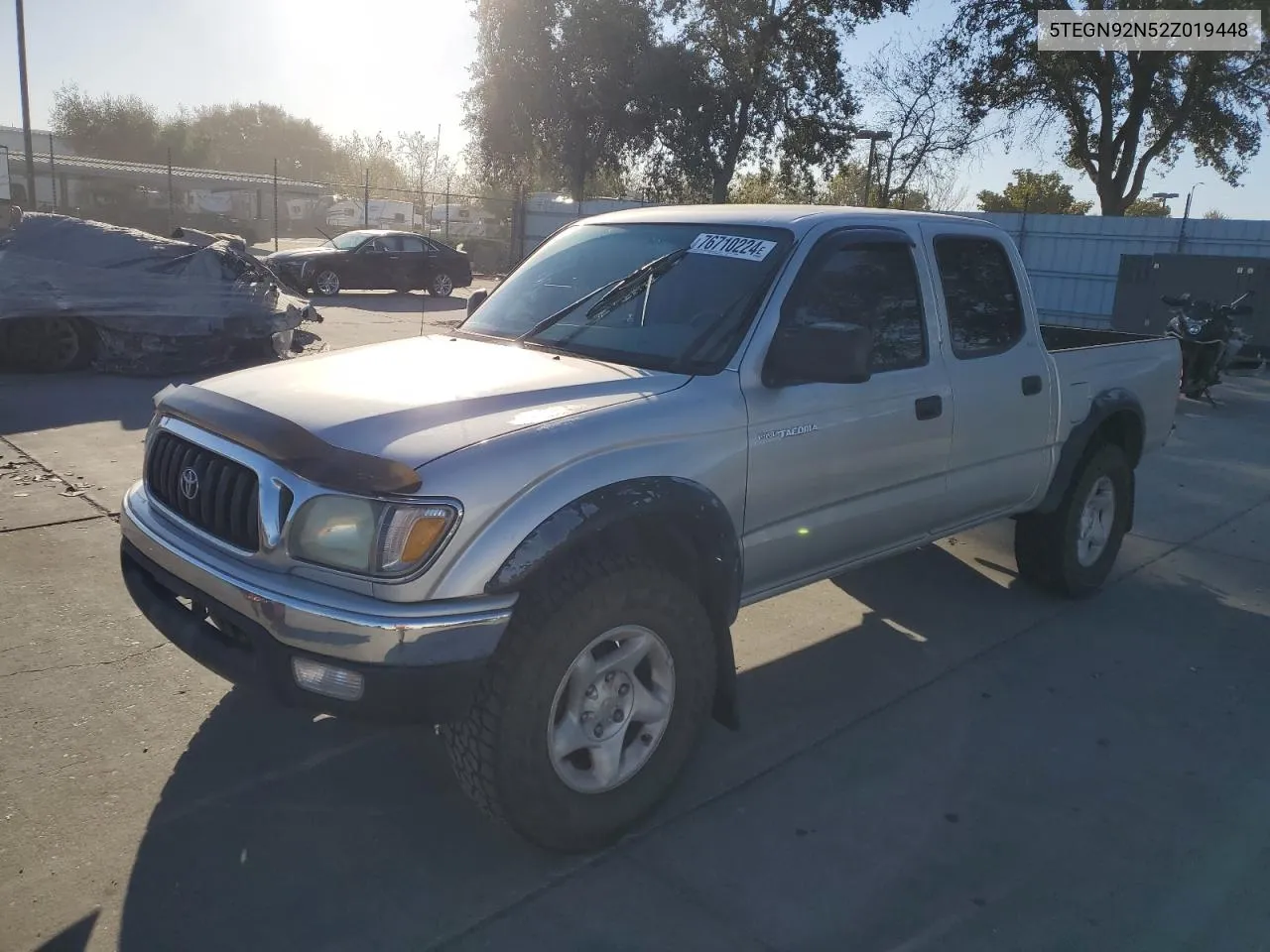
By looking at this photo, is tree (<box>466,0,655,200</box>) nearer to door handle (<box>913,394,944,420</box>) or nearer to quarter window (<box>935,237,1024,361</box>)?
quarter window (<box>935,237,1024,361</box>)

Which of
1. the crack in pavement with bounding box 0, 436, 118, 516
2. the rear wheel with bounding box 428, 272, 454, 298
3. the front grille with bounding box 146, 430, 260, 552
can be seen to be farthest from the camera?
the rear wheel with bounding box 428, 272, 454, 298

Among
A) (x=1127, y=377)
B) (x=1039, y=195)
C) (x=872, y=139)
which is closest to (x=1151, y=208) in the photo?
(x=1039, y=195)

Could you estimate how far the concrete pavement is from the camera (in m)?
2.86

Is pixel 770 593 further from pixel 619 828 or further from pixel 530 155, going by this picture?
pixel 530 155

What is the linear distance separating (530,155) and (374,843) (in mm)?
31876

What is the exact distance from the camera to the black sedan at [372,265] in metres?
21.1

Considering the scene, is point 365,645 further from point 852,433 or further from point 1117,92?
point 1117,92

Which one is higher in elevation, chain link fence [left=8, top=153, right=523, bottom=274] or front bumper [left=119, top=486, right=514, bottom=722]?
chain link fence [left=8, top=153, right=523, bottom=274]

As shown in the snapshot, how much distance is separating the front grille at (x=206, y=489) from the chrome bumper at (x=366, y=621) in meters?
0.16

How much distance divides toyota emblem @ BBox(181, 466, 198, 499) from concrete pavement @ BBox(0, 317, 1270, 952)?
3.24ft

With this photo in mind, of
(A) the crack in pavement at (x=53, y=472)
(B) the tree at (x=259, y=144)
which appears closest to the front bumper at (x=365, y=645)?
(A) the crack in pavement at (x=53, y=472)

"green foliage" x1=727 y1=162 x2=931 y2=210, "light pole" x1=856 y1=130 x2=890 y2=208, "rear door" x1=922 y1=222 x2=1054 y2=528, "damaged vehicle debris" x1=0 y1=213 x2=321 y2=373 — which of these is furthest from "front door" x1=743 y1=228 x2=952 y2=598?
"green foliage" x1=727 y1=162 x2=931 y2=210

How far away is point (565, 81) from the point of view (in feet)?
101

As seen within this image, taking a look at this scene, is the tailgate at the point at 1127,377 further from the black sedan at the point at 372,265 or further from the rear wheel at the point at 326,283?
the rear wheel at the point at 326,283
